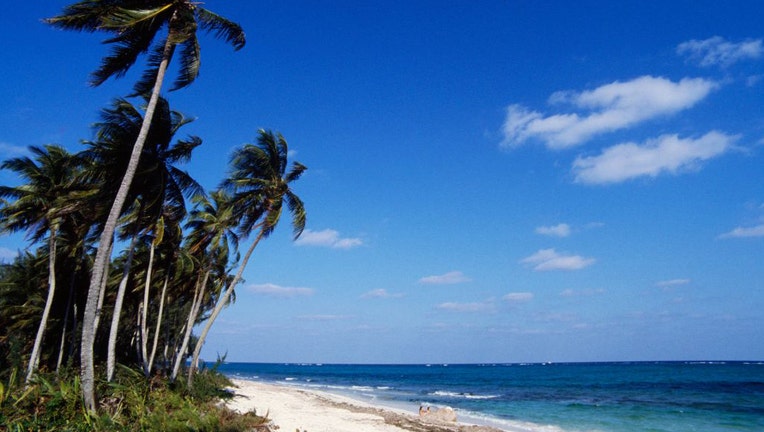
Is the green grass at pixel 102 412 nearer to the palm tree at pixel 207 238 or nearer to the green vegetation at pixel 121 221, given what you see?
the green vegetation at pixel 121 221

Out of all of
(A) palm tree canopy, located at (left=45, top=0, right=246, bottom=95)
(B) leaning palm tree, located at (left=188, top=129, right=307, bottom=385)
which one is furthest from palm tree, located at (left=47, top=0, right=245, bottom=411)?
(B) leaning palm tree, located at (left=188, top=129, right=307, bottom=385)

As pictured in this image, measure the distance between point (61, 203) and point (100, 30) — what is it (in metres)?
6.53

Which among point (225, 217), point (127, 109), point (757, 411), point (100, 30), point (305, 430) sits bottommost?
point (757, 411)

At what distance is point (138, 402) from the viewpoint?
11.1m

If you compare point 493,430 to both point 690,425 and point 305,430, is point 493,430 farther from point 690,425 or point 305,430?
point 690,425

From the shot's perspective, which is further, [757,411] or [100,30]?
[757,411]

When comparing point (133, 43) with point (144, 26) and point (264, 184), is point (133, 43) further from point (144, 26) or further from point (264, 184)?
point (264, 184)

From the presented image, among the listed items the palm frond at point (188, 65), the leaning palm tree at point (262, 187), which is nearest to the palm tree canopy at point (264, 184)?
the leaning palm tree at point (262, 187)

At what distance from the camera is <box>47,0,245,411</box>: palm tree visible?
955 cm

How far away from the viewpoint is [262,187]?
17125 mm

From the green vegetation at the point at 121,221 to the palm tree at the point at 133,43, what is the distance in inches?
1.0

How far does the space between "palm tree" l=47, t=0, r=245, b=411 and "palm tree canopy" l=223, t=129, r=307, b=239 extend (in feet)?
18.3

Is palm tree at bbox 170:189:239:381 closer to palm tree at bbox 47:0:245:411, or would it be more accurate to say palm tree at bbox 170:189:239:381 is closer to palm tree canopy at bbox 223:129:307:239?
palm tree canopy at bbox 223:129:307:239

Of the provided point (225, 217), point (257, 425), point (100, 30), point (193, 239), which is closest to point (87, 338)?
point (257, 425)
